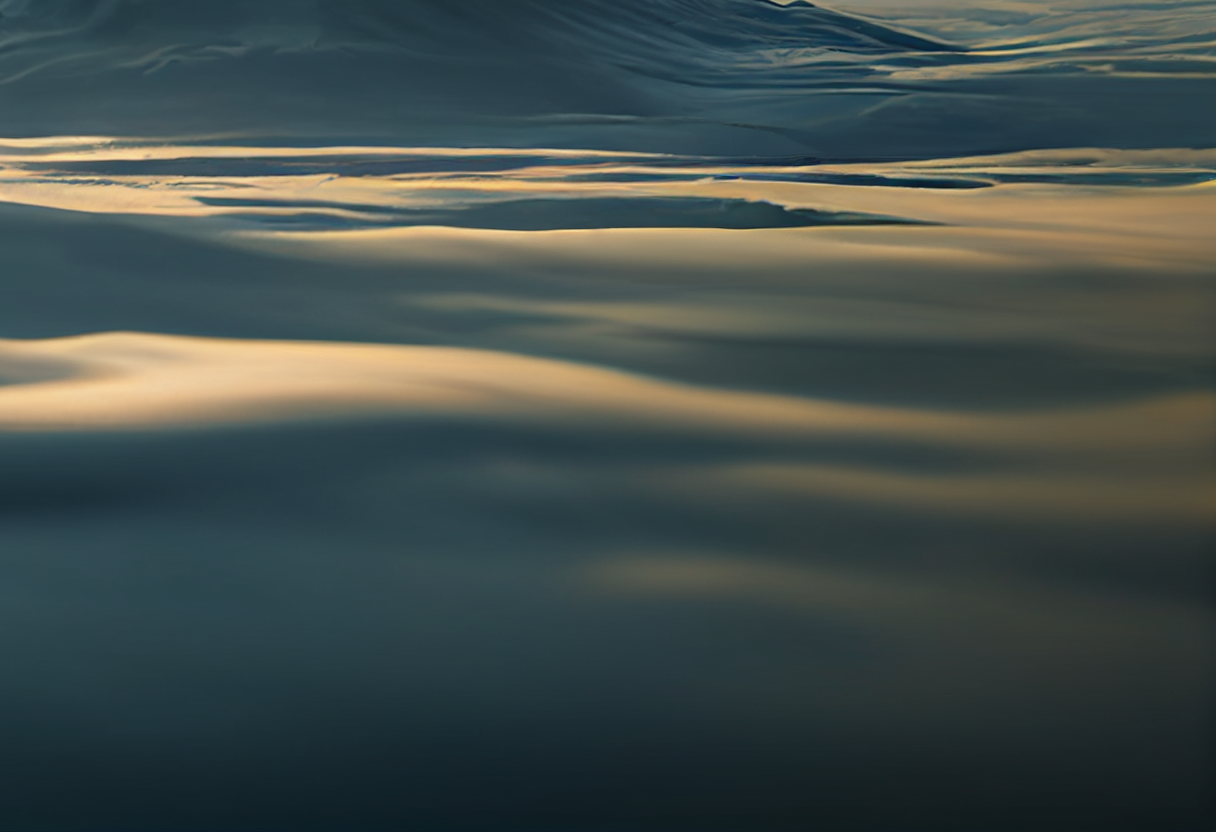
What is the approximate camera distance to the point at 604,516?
1.48m

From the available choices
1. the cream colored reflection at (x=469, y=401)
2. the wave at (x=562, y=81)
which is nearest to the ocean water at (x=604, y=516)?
the cream colored reflection at (x=469, y=401)

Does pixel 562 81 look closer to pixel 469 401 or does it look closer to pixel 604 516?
pixel 469 401

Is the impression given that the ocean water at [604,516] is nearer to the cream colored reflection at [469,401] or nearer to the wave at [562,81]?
the cream colored reflection at [469,401]

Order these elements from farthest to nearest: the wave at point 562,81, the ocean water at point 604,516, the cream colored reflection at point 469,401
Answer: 1. the wave at point 562,81
2. the cream colored reflection at point 469,401
3. the ocean water at point 604,516

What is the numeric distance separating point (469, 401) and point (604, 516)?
470mm

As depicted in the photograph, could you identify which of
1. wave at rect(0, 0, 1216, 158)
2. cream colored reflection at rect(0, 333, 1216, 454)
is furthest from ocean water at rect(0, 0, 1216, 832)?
wave at rect(0, 0, 1216, 158)

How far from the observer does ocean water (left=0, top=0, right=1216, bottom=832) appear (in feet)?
3.31

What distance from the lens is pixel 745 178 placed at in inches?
209

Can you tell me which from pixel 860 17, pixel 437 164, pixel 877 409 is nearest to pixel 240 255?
pixel 877 409

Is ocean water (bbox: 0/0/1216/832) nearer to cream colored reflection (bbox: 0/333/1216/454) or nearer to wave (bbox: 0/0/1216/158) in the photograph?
cream colored reflection (bbox: 0/333/1216/454)

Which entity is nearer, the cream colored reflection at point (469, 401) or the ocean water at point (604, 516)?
the ocean water at point (604, 516)

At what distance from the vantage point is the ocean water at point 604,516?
1009 mm

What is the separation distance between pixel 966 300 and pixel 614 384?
3.14ft

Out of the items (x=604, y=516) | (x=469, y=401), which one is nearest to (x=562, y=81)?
(x=469, y=401)
